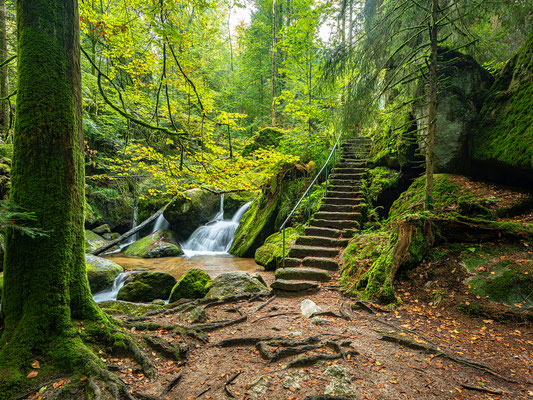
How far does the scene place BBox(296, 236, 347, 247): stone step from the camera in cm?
675

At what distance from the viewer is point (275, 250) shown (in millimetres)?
7688

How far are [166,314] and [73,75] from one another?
146 inches

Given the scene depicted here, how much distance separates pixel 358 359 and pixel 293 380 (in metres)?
0.80

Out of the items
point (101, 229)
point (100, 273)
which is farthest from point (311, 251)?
point (101, 229)

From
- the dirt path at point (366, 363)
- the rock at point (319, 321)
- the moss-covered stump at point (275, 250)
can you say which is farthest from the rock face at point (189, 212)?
the dirt path at point (366, 363)

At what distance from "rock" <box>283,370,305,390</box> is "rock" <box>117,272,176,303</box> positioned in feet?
16.2

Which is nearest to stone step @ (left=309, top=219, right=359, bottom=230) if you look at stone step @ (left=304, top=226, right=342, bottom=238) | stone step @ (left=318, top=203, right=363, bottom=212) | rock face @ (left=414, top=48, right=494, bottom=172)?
stone step @ (left=304, top=226, right=342, bottom=238)

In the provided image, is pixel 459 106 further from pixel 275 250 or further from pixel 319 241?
pixel 275 250

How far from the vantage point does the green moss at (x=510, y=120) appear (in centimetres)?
480

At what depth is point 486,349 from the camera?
9.74 ft

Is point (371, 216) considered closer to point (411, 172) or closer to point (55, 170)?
point (411, 172)

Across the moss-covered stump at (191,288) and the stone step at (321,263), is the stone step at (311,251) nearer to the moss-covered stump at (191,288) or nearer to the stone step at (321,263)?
the stone step at (321,263)

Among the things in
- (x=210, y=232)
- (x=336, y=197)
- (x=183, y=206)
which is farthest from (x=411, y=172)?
(x=183, y=206)

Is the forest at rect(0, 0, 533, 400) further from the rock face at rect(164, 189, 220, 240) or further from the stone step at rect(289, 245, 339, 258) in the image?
the rock face at rect(164, 189, 220, 240)
